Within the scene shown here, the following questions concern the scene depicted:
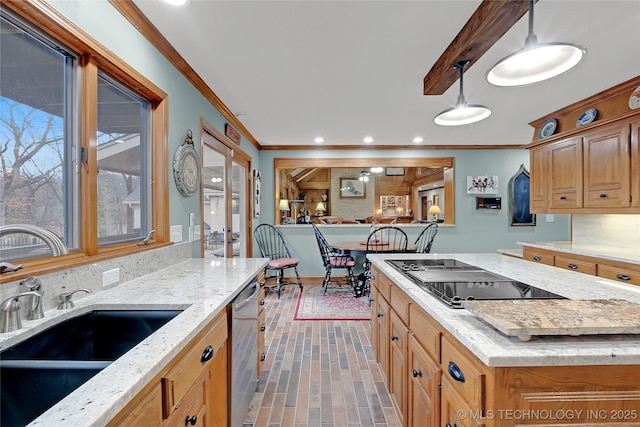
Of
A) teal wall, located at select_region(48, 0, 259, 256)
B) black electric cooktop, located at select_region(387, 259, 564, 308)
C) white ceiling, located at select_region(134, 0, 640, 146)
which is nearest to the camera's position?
black electric cooktop, located at select_region(387, 259, 564, 308)

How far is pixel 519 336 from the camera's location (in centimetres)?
79

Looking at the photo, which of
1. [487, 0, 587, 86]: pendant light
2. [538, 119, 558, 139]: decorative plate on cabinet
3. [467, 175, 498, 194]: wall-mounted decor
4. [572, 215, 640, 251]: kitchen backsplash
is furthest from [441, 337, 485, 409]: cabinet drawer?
[467, 175, 498, 194]: wall-mounted decor

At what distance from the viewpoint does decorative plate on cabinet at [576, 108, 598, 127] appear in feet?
9.46

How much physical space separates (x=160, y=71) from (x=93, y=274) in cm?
136

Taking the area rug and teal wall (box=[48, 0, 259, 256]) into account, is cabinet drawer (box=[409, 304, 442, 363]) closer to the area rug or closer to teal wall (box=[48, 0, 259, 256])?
teal wall (box=[48, 0, 259, 256])

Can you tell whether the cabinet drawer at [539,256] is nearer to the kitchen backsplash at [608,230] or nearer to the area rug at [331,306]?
A: the kitchen backsplash at [608,230]

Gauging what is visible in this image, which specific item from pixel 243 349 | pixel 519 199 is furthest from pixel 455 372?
pixel 519 199

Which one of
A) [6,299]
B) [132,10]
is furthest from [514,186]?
[6,299]

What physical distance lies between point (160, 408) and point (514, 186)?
18.7ft

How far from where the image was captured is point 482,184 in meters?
4.89

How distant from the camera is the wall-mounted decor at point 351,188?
41.7ft

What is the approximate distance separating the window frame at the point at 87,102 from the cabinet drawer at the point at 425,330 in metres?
1.48

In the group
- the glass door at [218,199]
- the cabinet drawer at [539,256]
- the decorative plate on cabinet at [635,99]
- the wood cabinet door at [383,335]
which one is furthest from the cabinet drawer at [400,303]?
the decorative plate on cabinet at [635,99]

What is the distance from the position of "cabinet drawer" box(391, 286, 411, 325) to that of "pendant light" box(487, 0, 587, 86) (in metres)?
1.24
